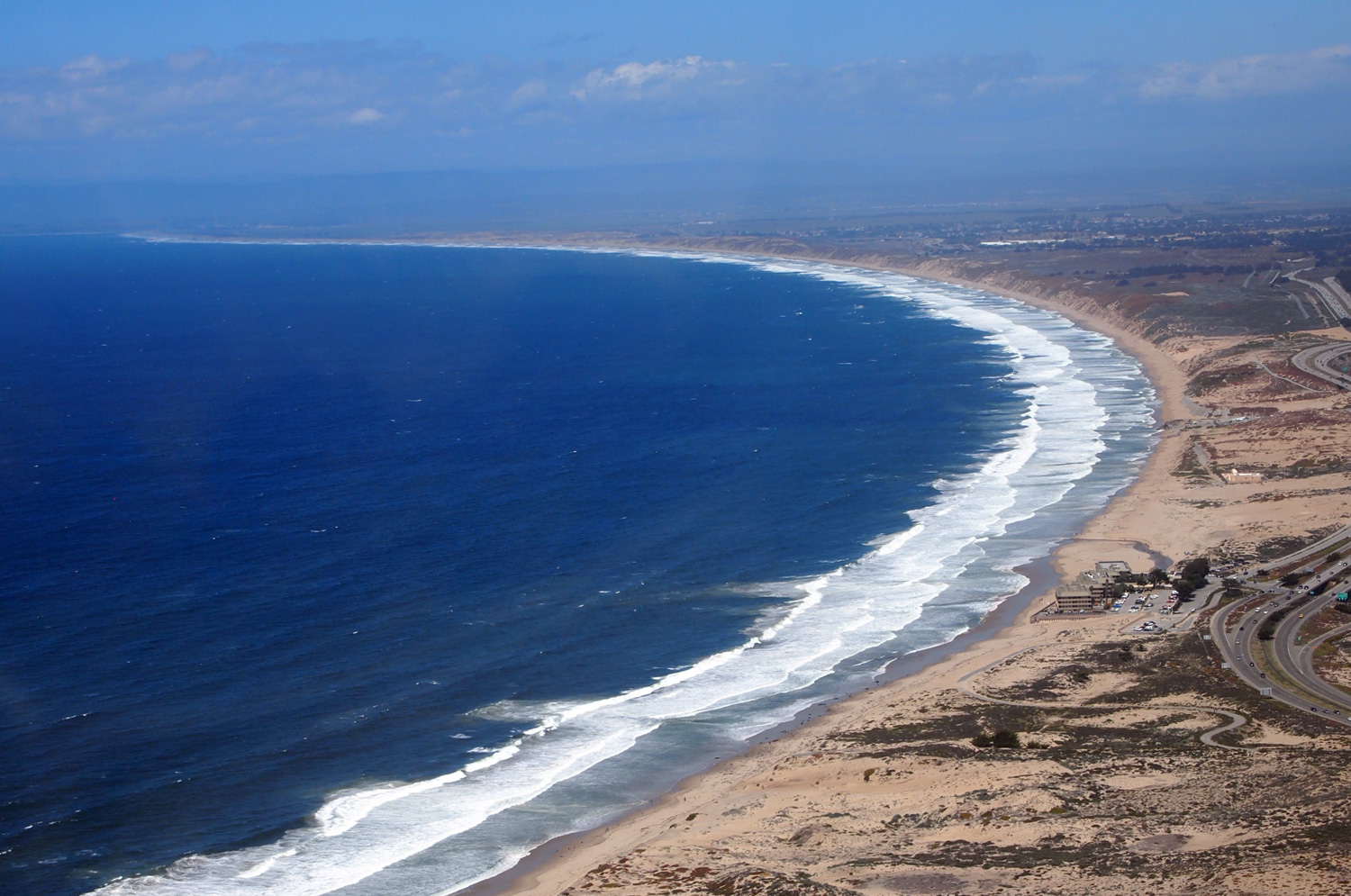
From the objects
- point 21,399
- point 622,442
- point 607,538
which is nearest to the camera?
point 607,538

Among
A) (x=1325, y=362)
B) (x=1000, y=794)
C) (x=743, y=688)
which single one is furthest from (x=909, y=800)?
(x=1325, y=362)

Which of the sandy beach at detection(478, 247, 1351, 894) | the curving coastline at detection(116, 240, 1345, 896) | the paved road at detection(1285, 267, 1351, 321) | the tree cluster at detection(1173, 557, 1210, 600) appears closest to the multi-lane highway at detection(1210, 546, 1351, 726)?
the sandy beach at detection(478, 247, 1351, 894)

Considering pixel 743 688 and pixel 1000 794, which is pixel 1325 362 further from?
pixel 1000 794

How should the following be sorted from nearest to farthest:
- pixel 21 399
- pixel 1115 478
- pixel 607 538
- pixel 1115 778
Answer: pixel 1115 778 → pixel 607 538 → pixel 1115 478 → pixel 21 399

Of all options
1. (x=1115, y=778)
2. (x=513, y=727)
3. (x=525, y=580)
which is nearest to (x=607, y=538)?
(x=525, y=580)

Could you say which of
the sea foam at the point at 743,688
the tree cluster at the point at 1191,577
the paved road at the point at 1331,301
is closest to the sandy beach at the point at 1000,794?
the sea foam at the point at 743,688

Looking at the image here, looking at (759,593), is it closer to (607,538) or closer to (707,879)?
(607,538)

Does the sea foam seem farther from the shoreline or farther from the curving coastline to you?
the curving coastline
